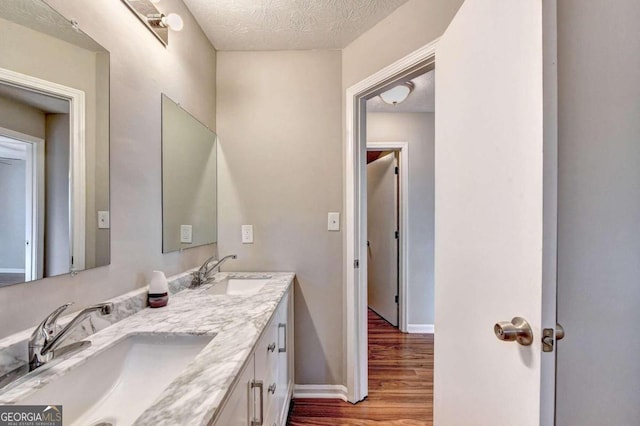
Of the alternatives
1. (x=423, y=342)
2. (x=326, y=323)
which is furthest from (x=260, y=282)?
(x=423, y=342)

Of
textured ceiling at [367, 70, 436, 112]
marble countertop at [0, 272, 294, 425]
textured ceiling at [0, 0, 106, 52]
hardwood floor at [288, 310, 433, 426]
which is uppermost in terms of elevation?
textured ceiling at [367, 70, 436, 112]

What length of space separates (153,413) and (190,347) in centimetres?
36

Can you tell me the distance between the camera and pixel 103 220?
0.89 metres

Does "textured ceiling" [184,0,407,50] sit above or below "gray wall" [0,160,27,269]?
above

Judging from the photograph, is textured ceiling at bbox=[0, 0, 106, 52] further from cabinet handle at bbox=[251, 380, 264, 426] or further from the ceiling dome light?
the ceiling dome light

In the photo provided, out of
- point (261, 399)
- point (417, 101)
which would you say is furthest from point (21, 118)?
point (417, 101)

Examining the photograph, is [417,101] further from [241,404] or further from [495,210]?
[241,404]

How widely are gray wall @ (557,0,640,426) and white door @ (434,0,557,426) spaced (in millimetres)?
160

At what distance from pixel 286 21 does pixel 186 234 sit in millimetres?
1355

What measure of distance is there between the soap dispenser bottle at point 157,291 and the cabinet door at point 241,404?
0.50 meters

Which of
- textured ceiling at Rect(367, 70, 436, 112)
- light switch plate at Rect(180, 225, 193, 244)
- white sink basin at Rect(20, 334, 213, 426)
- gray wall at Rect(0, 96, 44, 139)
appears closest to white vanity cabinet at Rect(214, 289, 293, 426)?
white sink basin at Rect(20, 334, 213, 426)

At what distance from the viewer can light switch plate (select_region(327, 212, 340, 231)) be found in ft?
5.90

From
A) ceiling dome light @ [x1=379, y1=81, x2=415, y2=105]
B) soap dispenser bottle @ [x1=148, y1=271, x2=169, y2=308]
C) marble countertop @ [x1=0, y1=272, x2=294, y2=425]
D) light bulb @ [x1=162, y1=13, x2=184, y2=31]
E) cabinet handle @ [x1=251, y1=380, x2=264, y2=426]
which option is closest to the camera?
marble countertop @ [x1=0, y1=272, x2=294, y2=425]

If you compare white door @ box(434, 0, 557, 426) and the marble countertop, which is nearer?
the marble countertop
